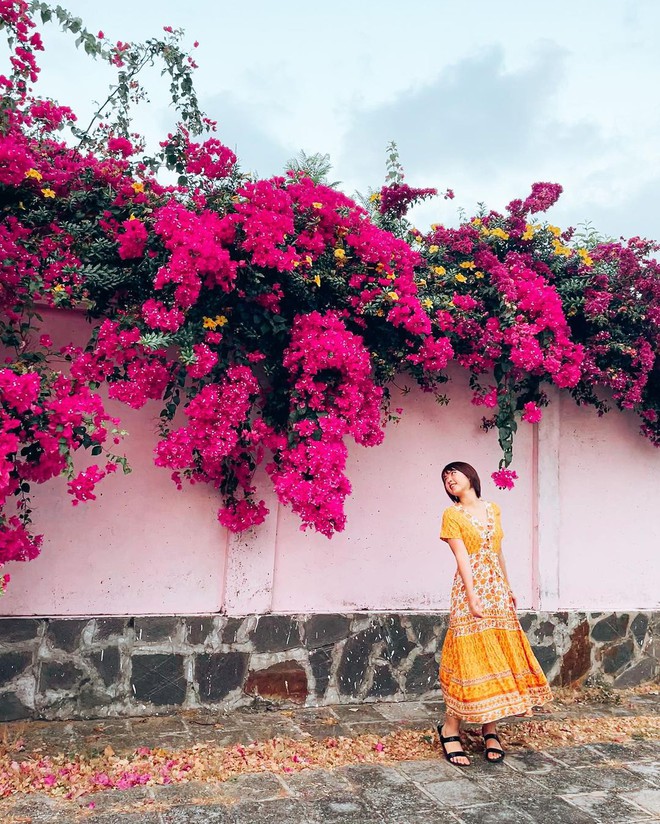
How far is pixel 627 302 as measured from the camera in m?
5.75

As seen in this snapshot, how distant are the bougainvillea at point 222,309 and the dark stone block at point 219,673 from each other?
3.16 feet

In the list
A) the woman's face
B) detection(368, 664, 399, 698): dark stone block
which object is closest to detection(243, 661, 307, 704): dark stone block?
detection(368, 664, 399, 698): dark stone block

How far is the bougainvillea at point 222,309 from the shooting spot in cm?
415

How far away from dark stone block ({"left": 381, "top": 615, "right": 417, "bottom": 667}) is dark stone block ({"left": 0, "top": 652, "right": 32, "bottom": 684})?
8.39 ft

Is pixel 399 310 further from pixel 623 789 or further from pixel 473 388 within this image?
pixel 623 789

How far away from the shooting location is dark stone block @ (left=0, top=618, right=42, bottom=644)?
14.9ft

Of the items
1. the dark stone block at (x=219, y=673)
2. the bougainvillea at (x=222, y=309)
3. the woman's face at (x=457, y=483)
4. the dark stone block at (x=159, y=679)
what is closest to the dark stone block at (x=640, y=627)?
the bougainvillea at (x=222, y=309)

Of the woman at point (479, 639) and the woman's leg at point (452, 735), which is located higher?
the woman at point (479, 639)

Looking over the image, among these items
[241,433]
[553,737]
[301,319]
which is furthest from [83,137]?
[553,737]

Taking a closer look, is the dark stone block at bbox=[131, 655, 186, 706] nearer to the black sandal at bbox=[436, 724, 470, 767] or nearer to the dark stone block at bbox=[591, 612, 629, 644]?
the black sandal at bbox=[436, 724, 470, 767]

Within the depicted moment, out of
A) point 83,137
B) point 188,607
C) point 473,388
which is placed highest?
point 83,137

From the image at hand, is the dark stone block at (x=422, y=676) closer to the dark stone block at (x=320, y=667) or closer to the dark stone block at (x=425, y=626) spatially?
the dark stone block at (x=425, y=626)

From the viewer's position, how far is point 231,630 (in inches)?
202

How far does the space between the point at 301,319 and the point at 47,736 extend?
301 cm
